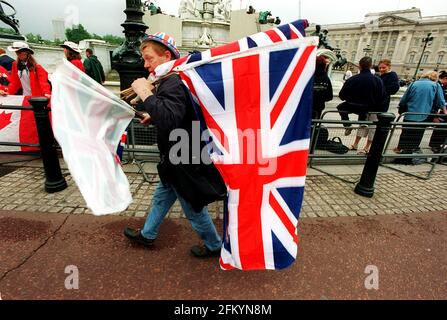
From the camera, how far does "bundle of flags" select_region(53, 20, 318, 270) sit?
186 centimetres

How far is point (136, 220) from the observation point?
10.5 feet

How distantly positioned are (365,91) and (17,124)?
649cm

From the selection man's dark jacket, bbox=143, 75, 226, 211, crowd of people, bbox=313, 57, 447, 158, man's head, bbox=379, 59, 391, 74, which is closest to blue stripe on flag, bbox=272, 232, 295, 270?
man's dark jacket, bbox=143, 75, 226, 211

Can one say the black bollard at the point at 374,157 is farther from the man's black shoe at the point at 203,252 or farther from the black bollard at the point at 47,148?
the black bollard at the point at 47,148

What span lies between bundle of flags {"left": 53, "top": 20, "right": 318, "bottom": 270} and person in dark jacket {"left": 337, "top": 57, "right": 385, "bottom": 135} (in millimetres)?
3741

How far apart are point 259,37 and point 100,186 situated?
1539 millimetres

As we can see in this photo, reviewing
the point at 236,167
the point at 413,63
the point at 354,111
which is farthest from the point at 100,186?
the point at 413,63

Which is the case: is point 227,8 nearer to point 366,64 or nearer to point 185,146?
point 366,64

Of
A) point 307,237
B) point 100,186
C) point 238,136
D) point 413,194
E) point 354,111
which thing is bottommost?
point 413,194

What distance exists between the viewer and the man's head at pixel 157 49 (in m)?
2.06

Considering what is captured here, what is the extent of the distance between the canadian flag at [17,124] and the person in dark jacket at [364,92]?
19.1 feet

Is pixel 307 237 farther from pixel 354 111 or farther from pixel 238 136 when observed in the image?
pixel 354 111

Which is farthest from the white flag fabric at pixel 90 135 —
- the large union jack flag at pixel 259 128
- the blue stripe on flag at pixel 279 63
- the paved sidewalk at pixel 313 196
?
the paved sidewalk at pixel 313 196

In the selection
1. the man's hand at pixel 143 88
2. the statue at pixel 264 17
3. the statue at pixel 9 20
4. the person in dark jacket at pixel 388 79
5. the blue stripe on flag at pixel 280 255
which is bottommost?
the blue stripe on flag at pixel 280 255
